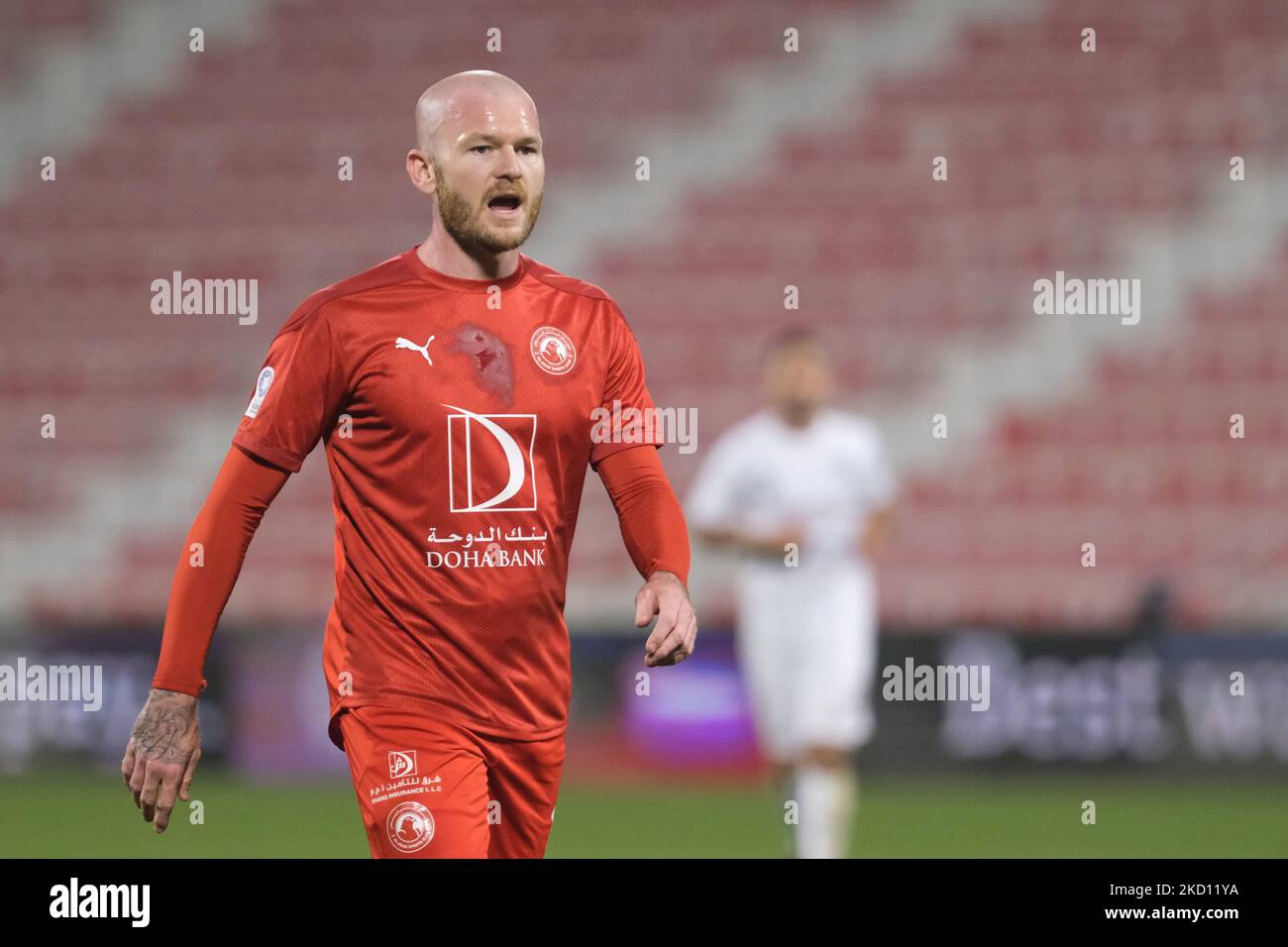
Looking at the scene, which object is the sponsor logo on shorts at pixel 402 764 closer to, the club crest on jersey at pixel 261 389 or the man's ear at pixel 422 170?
the club crest on jersey at pixel 261 389

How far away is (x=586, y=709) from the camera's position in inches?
368

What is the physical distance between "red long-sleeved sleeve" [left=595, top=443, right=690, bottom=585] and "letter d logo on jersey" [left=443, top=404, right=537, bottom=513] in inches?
6.9

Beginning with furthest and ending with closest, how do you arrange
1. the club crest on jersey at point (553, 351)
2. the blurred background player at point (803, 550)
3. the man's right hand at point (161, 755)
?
the blurred background player at point (803, 550) → the club crest on jersey at point (553, 351) → the man's right hand at point (161, 755)

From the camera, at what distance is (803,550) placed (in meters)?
7.38

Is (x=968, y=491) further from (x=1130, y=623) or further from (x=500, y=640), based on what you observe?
(x=500, y=640)

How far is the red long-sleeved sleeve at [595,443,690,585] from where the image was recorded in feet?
11.4

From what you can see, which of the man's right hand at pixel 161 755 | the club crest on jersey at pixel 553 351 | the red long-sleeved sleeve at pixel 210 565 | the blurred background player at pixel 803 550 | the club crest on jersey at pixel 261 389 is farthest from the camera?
the blurred background player at pixel 803 550

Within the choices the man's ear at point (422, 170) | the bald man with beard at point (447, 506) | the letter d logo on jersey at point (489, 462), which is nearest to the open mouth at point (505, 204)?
the bald man with beard at point (447, 506)

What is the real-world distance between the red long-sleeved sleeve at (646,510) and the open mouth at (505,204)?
0.53 metres

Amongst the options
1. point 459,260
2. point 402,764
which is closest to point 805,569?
point 459,260

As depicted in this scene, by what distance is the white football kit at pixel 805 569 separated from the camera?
723cm

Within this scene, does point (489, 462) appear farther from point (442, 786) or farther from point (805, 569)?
point (805, 569)

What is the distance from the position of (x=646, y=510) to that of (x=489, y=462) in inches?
13.3

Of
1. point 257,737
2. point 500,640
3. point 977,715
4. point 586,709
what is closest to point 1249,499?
point 977,715
